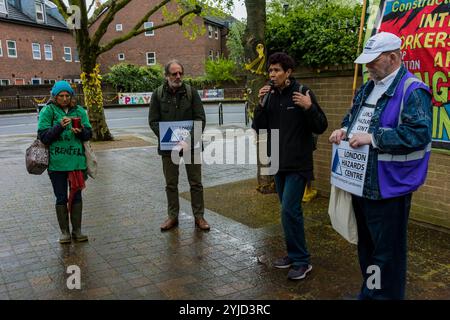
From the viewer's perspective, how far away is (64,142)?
15.2 ft

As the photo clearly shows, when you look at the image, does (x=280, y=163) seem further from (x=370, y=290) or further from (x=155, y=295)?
(x=155, y=295)

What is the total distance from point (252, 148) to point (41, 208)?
6625 mm

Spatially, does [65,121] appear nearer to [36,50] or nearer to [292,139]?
[292,139]

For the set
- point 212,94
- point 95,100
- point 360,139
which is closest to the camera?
point 360,139

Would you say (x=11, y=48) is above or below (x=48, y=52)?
above

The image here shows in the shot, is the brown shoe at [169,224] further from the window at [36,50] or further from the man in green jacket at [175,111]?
the window at [36,50]

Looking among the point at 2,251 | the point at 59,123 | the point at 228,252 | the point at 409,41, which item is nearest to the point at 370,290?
the point at 228,252

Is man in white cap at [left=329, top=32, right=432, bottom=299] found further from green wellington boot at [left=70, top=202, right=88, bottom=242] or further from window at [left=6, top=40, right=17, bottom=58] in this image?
window at [left=6, top=40, right=17, bottom=58]

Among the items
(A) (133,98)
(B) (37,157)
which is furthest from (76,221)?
(A) (133,98)

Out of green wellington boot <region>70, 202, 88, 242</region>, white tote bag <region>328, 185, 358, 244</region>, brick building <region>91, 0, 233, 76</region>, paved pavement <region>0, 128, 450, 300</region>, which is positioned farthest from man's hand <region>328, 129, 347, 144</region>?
brick building <region>91, 0, 233, 76</region>

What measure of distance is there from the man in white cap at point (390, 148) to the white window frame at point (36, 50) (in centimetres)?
4234

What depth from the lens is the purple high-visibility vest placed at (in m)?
2.74

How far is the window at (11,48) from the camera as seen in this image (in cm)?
3725

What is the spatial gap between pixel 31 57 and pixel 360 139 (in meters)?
42.2
